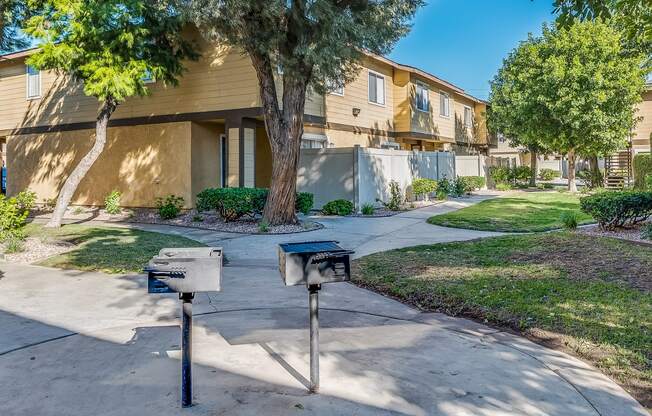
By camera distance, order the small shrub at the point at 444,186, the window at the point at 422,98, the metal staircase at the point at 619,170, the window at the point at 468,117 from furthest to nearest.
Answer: the window at the point at 468,117 < the metal staircase at the point at 619,170 < the window at the point at 422,98 < the small shrub at the point at 444,186

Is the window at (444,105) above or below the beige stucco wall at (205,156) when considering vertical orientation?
above

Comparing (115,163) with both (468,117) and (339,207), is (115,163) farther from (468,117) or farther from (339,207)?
(468,117)

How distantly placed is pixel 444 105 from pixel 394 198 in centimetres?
1163

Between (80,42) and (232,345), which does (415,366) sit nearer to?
(232,345)

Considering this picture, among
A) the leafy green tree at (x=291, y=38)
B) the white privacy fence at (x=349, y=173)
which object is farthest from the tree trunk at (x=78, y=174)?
the white privacy fence at (x=349, y=173)

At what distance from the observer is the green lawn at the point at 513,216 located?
1168 cm

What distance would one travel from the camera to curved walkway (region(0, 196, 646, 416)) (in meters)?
3.19

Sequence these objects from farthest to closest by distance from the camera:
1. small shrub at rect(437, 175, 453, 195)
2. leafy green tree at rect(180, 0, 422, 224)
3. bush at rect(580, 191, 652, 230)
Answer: small shrub at rect(437, 175, 453, 195) < leafy green tree at rect(180, 0, 422, 224) < bush at rect(580, 191, 652, 230)

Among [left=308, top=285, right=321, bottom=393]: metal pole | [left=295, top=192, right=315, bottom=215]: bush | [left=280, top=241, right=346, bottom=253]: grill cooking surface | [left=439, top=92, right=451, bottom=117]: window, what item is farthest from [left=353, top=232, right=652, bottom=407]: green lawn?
[left=439, top=92, right=451, bottom=117]: window

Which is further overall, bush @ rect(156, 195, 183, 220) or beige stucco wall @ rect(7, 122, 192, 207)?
beige stucco wall @ rect(7, 122, 192, 207)

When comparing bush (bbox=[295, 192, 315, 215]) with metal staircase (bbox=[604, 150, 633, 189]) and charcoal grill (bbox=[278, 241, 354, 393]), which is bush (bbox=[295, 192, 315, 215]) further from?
metal staircase (bbox=[604, 150, 633, 189])

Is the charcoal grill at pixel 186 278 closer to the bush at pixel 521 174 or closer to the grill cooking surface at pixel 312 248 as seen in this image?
the grill cooking surface at pixel 312 248

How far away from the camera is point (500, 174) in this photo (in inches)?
1064

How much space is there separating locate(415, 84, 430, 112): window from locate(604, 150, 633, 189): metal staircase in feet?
31.2
